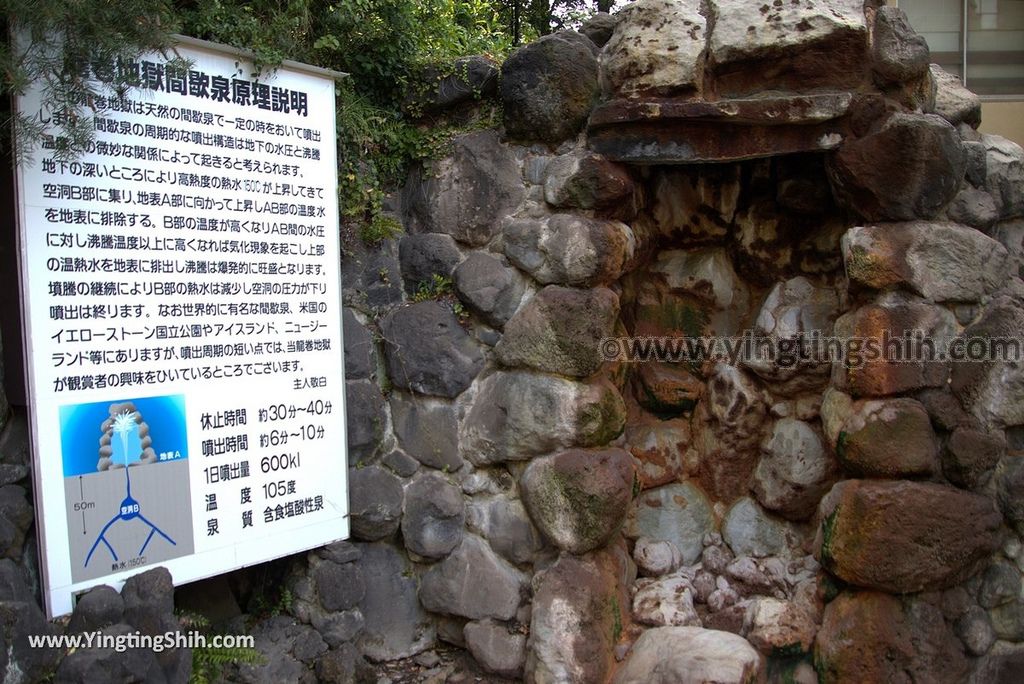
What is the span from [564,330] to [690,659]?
135 cm

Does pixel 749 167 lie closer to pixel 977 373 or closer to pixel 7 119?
pixel 977 373

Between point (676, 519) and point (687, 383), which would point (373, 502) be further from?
point (687, 383)

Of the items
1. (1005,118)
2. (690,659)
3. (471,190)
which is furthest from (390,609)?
(1005,118)

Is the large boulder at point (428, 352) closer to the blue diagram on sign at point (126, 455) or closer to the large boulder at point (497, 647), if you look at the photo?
the large boulder at point (497, 647)

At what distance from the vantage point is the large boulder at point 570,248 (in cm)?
348

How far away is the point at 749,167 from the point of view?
3.71 meters

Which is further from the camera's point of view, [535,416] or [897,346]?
[535,416]

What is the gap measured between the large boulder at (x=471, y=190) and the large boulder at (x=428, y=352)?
0.39m

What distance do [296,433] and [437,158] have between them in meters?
1.42

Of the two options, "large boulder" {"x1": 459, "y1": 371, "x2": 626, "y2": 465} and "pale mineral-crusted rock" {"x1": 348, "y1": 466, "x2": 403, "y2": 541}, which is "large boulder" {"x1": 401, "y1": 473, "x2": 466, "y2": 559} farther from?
"large boulder" {"x1": 459, "y1": 371, "x2": 626, "y2": 465}

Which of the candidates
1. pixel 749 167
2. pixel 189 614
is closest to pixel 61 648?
pixel 189 614

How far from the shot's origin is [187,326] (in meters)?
2.79

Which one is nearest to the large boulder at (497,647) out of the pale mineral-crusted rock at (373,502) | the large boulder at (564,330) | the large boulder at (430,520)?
the large boulder at (430,520)

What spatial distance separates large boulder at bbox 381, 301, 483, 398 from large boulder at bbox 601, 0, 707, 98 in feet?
4.02
